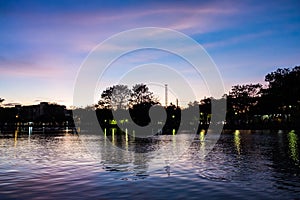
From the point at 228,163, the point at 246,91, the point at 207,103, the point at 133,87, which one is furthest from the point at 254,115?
the point at 228,163

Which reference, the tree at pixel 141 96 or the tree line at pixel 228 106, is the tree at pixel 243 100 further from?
the tree at pixel 141 96

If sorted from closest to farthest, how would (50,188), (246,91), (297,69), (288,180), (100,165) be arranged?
(50,188) → (288,180) → (100,165) → (297,69) → (246,91)

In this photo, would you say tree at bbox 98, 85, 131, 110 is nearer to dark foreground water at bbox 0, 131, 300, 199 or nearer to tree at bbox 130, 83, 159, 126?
tree at bbox 130, 83, 159, 126

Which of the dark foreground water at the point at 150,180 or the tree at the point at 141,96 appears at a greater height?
the tree at the point at 141,96

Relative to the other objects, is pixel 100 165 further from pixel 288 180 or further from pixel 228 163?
pixel 288 180

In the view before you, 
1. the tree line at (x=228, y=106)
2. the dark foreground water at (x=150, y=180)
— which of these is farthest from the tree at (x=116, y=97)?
the dark foreground water at (x=150, y=180)

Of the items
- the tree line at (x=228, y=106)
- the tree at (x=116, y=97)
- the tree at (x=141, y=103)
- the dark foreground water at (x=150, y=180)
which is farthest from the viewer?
the tree at (x=116, y=97)

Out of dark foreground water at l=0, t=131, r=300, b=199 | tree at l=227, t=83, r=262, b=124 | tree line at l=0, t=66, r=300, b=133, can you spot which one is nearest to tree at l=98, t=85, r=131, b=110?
tree line at l=0, t=66, r=300, b=133

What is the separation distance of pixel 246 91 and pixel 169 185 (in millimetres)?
109068

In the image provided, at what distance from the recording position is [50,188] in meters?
12.9

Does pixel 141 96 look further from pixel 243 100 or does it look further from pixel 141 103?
pixel 243 100

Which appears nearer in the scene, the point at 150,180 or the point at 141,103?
the point at 150,180

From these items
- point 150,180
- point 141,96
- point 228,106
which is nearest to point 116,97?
point 141,96

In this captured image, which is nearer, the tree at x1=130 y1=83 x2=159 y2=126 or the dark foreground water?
the dark foreground water
